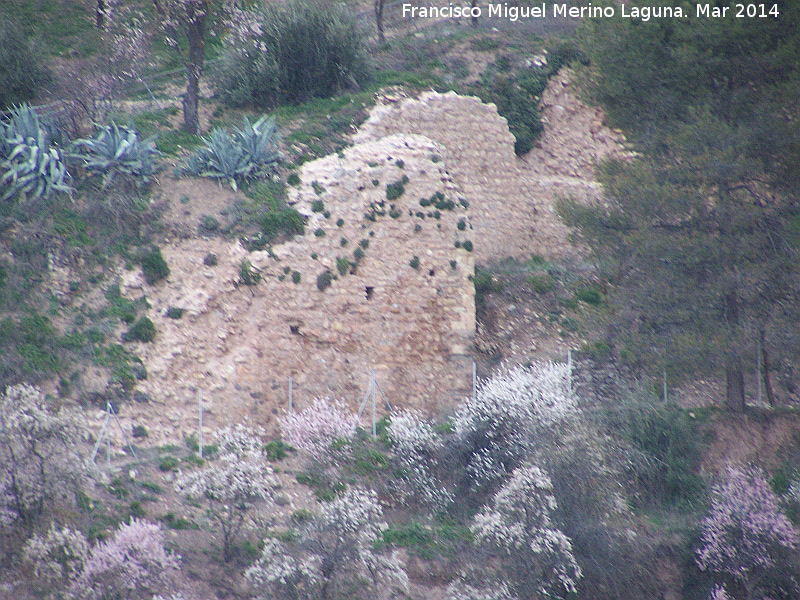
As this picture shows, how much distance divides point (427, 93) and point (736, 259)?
322 inches

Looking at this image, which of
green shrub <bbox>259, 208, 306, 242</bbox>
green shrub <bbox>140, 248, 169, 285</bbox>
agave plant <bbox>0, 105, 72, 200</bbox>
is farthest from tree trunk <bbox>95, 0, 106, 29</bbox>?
green shrub <bbox>140, 248, 169, 285</bbox>

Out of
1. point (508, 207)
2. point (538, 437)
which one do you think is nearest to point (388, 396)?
point (538, 437)

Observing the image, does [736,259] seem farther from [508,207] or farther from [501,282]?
[508,207]

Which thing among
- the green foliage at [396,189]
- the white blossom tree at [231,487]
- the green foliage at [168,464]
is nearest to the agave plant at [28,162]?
the green foliage at [168,464]

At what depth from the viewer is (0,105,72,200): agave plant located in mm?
13555

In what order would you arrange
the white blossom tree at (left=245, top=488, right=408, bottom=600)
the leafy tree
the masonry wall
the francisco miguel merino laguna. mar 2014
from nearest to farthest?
1. the white blossom tree at (left=245, top=488, right=408, bottom=600)
2. the masonry wall
3. the leafy tree
4. the francisco miguel merino laguna. mar 2014

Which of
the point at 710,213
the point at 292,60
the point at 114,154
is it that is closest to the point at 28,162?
the point at 114,154

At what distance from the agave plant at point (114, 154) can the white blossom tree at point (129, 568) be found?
6.56 metres

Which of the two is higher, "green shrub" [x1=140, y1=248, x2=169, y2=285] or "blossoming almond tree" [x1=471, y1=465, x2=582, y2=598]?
"green shrub" [x1=140, y1=248, x2=169, y2=285]

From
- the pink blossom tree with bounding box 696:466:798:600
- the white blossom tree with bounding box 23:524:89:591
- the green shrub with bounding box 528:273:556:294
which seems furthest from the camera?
the green shrub with bounding box 528:273:556:294

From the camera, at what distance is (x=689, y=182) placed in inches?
573

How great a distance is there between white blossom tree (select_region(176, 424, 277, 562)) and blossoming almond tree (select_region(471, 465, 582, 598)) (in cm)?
308

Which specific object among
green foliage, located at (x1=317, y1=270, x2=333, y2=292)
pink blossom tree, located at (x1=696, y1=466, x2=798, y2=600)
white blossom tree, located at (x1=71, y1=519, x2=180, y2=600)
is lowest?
pink blossom tree, located at (x1=696, y1=466, x2=798, y2=600)

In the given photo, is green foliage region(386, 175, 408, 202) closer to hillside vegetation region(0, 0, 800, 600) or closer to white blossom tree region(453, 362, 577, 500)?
hillside vegetation region(0, 0, 800, 600)
